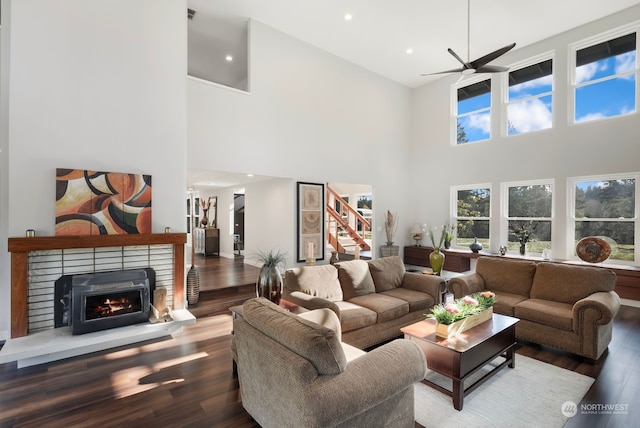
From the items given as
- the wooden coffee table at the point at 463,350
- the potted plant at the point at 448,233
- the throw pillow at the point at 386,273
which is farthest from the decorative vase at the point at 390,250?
the wooden coffee table at the point at 463,350

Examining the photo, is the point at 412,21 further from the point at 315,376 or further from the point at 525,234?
the point at 315,376

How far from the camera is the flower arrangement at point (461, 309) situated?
2736 millimetres

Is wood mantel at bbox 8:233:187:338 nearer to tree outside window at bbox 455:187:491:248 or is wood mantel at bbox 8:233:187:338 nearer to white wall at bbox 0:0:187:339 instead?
white wall at bbox 0:0:187:339

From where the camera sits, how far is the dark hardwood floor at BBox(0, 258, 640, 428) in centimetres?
233

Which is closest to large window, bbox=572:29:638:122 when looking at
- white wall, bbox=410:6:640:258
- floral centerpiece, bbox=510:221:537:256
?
white wall, bbox=410:6:640:258

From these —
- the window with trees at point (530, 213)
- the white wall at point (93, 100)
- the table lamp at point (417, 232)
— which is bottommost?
the table lamp at point (417, 232)

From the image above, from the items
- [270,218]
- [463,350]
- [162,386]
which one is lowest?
[162,386]

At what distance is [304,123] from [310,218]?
2054mm

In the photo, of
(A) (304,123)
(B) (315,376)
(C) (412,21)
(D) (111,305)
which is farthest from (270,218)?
(B) (315,376)

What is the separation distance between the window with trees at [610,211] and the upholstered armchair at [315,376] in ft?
19.8

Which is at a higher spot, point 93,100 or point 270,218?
point 93,100

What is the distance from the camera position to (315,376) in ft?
5.38

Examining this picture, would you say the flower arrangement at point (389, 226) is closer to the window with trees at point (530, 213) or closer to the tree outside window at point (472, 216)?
the tree outside window at point (472, 216)

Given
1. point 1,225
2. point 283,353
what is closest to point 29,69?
point 1,225
